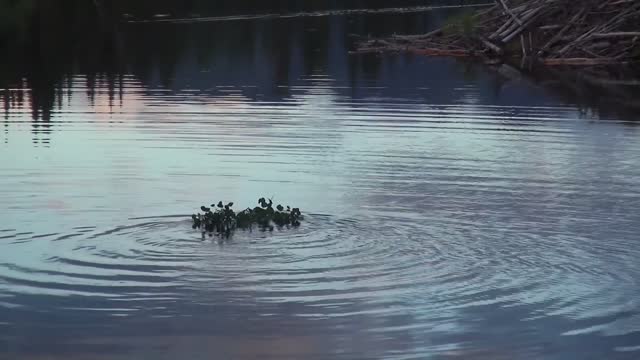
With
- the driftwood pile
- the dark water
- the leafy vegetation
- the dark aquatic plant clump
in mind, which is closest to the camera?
the dark water

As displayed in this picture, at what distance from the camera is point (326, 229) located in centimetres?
1352

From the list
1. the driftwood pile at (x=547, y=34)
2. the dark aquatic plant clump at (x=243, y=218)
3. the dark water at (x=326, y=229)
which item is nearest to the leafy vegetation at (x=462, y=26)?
the driftwood pile at (x=547, y=34)

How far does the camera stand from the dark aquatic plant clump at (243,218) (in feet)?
43.3

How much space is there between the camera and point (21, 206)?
14539 mm

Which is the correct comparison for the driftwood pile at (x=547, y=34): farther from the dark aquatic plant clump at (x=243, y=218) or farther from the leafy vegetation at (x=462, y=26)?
the dark aquatic plant clump at (x=243, y=218)

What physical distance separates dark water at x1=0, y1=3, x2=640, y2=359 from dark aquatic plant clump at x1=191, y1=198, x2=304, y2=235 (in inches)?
9.0

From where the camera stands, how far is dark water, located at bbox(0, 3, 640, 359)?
387 inches

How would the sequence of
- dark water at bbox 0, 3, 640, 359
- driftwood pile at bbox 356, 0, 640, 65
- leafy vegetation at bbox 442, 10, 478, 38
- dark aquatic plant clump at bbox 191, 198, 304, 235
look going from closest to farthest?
dark water at bbox 0, 3, 640, 359 → dark aquatic plant clump at bbox 191, 198, 304, 235 → driftwood pile at bbox 356, 0, 640, 65 → leafy vegetation at bbox 442, 10, 478, 38

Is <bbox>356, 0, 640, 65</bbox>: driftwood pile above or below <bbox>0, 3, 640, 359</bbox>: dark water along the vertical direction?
above

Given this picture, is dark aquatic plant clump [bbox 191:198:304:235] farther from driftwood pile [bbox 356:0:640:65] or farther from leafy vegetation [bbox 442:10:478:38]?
leafy vegetation [bbox 442:10:478:38]

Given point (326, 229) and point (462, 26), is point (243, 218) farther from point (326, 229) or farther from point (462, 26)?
point (462, 26)

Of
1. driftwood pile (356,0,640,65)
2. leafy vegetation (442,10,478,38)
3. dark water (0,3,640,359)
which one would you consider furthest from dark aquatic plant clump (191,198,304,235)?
leafy vegetation (442,10,478,38)

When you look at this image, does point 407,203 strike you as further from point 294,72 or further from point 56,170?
point 294,72

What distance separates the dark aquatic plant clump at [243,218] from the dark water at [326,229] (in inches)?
9.0
